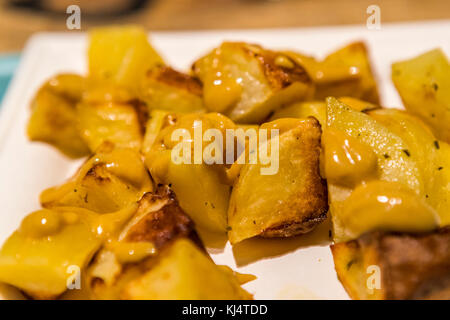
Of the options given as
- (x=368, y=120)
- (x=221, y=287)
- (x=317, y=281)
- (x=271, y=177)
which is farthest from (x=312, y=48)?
(x=221, y=287)

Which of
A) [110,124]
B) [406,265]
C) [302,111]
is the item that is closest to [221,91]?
[302,111]

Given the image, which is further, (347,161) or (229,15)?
(229,15)

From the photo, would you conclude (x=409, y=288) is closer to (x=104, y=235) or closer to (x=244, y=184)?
(x=244, y=184)

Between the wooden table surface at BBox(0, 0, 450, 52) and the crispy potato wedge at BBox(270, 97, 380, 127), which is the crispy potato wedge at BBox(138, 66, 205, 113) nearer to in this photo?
the crispy potato wedge at BBox(270, 97, 380, 127)

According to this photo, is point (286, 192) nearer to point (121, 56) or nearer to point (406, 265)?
point (406, 265)

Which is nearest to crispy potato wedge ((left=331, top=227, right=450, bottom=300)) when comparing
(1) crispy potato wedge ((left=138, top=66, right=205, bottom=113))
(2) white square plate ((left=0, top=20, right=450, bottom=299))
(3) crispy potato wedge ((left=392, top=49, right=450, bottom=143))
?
(2) white square plate ((left=0, top=20, right=450, bottom=299))

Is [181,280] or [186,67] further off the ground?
[186,67]
